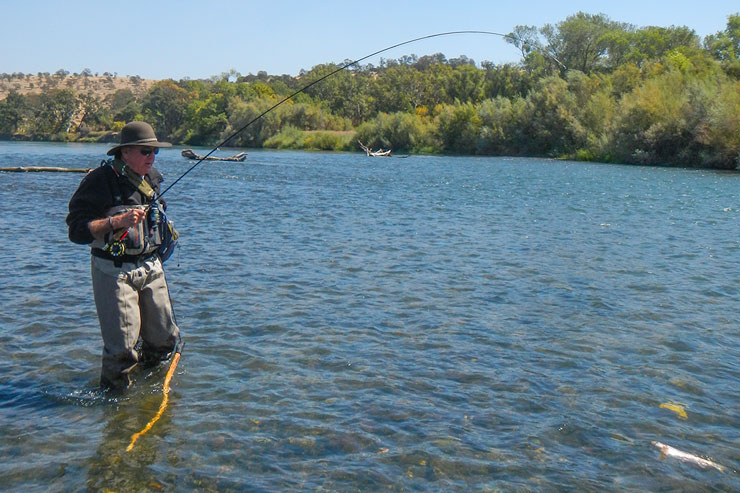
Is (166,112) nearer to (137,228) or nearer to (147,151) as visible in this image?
(147,151)

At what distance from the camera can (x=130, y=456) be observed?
5062mm

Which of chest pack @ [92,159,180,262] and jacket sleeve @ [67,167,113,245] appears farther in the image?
chest pack @ [92,159,180,262]

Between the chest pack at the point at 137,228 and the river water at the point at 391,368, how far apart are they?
1378 mm

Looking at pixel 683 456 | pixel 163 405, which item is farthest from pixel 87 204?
pixel 683 456

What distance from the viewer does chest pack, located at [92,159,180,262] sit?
18.0ft

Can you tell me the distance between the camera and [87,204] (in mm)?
5410

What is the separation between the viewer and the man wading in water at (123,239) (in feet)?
17.7

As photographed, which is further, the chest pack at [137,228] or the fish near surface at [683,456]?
the chest pack at [137,228]

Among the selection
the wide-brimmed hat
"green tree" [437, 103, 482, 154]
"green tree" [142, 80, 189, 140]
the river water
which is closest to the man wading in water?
the wide-brimmed hat

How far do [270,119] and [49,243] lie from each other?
78.5 meters

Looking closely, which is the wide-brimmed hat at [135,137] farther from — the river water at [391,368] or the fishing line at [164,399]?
the river water at [391,368]

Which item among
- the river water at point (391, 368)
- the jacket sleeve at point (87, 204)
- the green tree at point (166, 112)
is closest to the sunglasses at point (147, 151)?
the jacket sleeve at point (87, 204)

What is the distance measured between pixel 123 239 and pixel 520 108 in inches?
2762

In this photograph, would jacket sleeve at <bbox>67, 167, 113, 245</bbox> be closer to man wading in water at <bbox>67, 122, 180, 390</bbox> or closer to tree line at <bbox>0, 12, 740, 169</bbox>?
man wading in water at <bbox>67, 122, 180, 390</bbox>
